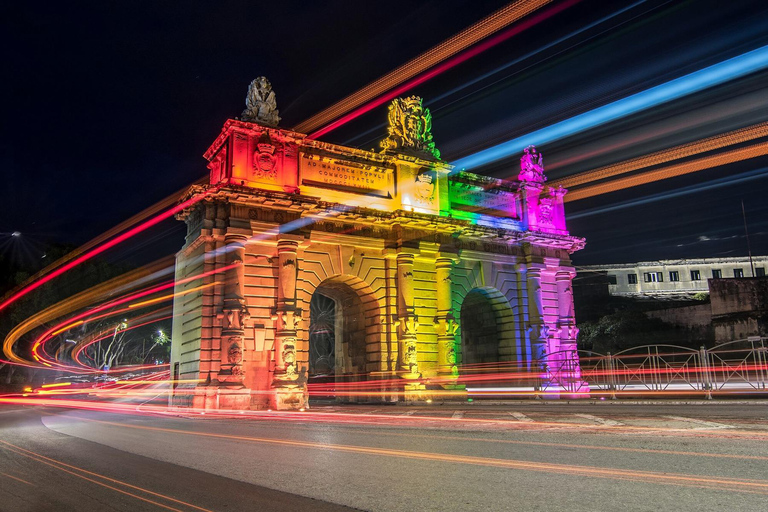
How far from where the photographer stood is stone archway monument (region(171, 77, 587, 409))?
2286 centimetres

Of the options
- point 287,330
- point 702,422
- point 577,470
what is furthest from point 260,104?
point 577,470

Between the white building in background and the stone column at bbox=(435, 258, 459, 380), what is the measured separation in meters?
46.6

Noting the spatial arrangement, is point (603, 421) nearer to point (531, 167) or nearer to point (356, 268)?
point (356, 268)

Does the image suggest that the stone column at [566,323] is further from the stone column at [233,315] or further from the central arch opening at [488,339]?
the stone column at [233,315]

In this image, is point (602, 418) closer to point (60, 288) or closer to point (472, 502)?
point (472, 502)

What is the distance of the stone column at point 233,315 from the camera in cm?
2177

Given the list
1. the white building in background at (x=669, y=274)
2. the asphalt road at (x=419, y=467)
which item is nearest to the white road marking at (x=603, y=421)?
the asphalt road at (x=419, y=467)

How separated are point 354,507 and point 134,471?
4008mm

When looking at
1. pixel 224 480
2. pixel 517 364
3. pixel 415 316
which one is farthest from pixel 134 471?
pixel 517 364

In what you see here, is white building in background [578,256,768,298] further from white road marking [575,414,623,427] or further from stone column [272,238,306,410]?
white road marking [575,414,623,427]

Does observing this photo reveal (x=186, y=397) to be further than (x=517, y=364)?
No

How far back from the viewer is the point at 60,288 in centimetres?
4059

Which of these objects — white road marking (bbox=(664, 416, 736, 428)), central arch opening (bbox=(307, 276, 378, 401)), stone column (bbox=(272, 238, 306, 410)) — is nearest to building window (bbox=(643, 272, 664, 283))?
central arch opening (bbox=(307, 276, 378, 401))

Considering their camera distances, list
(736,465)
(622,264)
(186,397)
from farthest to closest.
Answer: (622,264)
(186,397)
(736,465)
